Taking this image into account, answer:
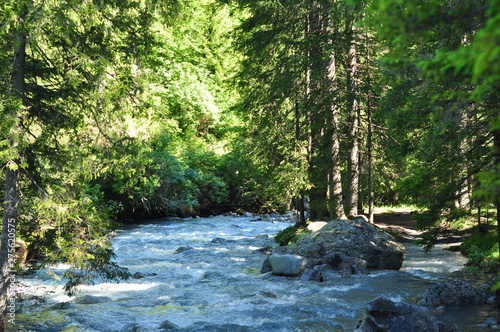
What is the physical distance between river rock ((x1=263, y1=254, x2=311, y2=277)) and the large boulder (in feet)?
2.01

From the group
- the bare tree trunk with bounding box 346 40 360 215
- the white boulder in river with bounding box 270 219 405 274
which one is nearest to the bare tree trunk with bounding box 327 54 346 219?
A: the bare tree trunk with bounding box 346 40 360 215

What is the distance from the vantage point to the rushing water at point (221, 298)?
780cm

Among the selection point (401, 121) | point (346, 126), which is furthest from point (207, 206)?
point (401, 121)

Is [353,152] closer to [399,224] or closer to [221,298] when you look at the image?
[399,224]

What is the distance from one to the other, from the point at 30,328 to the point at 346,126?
12.9 metres

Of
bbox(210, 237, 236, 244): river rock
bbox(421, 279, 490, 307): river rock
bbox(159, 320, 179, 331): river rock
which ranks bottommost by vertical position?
bbox(159, 320, 179, 331): river rock

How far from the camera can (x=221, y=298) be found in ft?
31.7

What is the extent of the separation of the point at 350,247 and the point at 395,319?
228 inches

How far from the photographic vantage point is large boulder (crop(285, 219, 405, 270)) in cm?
1214

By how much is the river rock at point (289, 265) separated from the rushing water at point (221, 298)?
1.13ft

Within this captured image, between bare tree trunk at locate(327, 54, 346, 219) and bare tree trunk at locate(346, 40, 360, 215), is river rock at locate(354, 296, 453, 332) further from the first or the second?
bare tree trunk at locate(346, 40, 360, 215)

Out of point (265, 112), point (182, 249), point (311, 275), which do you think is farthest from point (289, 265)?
point (265, 112)

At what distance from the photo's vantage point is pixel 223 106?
35.4 metres

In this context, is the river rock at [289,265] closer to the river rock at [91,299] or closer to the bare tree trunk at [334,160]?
the bare tree trunk at [334,160]
